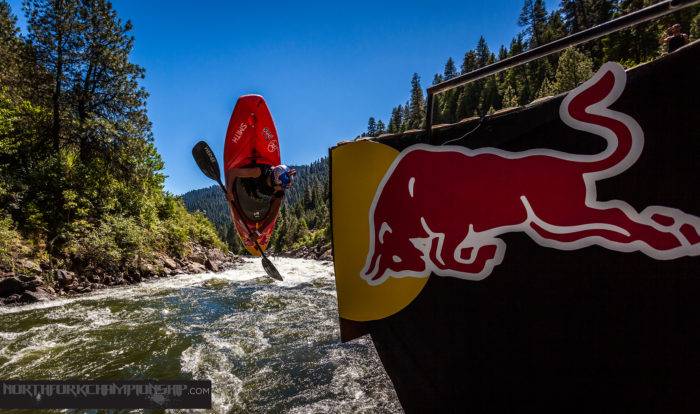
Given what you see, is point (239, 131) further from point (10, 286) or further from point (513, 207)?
point (10, 286)

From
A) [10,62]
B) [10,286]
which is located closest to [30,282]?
[10,286]

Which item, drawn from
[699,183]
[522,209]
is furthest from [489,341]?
[699,183]

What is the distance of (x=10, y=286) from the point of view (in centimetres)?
823

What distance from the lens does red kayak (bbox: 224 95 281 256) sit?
6238 millimetres

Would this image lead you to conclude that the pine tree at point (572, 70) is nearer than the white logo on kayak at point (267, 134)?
No

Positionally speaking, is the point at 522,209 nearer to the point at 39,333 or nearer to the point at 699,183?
the point at 699,183

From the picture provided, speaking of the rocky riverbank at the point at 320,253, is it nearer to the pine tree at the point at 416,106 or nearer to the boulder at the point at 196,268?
the boulder at the point at 196,268

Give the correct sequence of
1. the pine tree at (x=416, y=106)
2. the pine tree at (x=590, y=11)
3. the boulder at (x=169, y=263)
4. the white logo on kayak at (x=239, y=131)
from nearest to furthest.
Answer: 1. the white logo on kayak at (x=239, y=131)
2. the boulder at (x=169, y=263)
3. the pine tree at (x=590, y=11)
4. the pine tree at (x=416, y=106)

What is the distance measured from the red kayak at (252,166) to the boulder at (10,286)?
7026mm

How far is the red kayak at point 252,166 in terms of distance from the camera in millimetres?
6238

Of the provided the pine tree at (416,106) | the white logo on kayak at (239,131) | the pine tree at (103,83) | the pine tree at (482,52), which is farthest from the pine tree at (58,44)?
the pine tree at (482,52)

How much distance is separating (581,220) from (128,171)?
728 inches

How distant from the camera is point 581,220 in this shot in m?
1.68

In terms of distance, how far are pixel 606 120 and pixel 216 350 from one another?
229 inches
